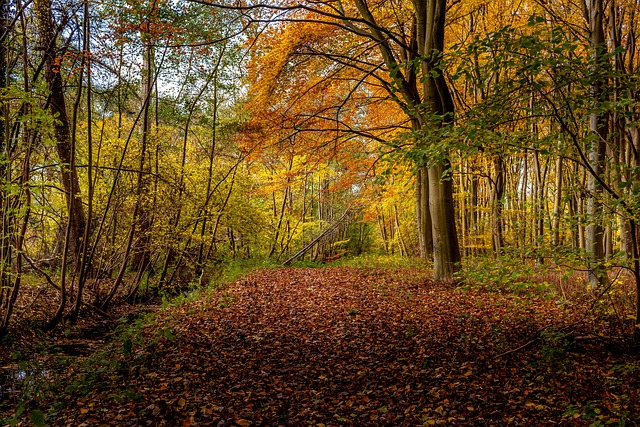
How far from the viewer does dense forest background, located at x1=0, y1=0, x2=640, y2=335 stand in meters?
4.02

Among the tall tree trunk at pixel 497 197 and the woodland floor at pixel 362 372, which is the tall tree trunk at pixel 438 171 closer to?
the woodland floor at pixel 362 372

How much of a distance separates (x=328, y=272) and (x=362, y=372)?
28.1ft

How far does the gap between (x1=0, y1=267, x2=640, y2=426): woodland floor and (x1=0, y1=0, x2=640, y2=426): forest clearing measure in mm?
34

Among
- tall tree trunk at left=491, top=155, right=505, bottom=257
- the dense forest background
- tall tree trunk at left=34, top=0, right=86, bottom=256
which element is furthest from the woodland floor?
tall tree trunk at left=491, top=155, right=505, bottom=257

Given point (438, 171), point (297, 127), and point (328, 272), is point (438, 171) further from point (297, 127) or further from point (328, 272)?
point (328, 272)

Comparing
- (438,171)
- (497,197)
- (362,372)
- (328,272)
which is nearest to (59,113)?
(362,372)

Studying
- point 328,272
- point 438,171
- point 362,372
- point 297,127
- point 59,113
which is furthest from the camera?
point 328,272

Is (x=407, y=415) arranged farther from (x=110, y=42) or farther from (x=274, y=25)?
(x=274, y=25)

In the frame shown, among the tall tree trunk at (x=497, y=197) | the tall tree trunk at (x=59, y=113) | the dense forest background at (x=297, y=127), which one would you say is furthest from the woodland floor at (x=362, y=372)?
the tall tree trunk at (x=497, y=197)

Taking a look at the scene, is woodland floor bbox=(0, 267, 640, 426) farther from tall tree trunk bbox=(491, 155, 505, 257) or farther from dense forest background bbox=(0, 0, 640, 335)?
tall tree trunk bbox=(491, 155, 505, 257)

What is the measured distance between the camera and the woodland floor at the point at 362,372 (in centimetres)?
370

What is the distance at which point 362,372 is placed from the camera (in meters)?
4.74

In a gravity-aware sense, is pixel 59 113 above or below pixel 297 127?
below

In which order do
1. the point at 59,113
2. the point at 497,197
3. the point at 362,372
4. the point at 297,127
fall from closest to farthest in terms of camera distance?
1. the point at 362,372
2. the point at 59,113
3. the point at 297,127
4. the point at 497,197
